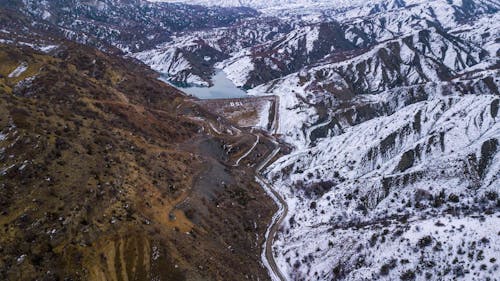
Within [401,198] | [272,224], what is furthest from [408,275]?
[272,224]

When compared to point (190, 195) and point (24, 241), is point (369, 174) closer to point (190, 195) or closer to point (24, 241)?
point (190, 195)

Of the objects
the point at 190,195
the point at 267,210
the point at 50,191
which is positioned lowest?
the point at 267,210

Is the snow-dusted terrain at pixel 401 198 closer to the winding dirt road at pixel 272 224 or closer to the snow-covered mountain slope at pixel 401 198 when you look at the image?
the snow-covered mountain slope at pixel 401 198

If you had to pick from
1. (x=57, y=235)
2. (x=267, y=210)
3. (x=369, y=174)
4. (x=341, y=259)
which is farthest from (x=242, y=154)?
(x=57, y=235)

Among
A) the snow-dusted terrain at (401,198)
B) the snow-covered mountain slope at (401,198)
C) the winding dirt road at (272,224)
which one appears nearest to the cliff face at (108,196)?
the winding dirt road at (272,224)

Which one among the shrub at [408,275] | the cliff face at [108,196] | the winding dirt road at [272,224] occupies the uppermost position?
the cliff face at [108,196]

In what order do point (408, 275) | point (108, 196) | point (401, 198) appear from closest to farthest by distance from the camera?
point (408, 275)
point (108, 196)
point (401, 198)

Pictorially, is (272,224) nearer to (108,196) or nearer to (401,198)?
(401,198)

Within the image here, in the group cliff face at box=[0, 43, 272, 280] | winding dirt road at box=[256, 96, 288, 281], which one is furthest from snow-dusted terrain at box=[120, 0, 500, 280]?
cliff face at box=[0, 43, 272, 280]
